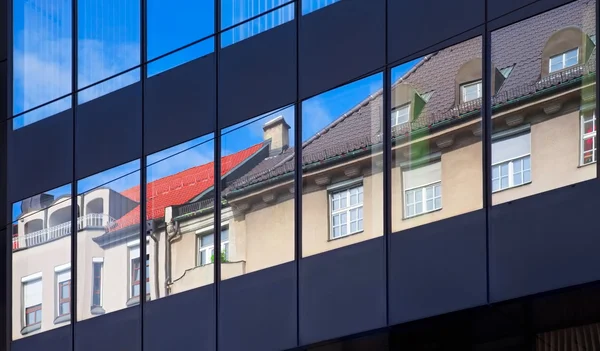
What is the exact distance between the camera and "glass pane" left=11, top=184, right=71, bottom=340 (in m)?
24.5

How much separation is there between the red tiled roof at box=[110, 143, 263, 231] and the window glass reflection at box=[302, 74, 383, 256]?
1.32m

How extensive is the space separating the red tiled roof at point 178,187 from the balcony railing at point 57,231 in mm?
649

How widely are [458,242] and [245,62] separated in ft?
18.7

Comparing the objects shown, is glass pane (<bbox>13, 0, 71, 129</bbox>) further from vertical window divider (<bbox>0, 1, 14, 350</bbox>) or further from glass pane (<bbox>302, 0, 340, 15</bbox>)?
glass pane (<bbox>302, 0, 340, 15</bbox>)

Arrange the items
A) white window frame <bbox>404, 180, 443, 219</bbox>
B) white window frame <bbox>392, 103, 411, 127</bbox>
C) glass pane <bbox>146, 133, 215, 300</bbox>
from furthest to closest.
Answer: glass pane <bbox>146, 133, 215, 300</bbox>, white window frame <bbox>392, 103, 411, 127</bbox>, white window frame <bbox>404, 180, 443, 219</bbox>

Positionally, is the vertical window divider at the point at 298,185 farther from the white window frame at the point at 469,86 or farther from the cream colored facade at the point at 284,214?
the white window frame at the point at 469,86

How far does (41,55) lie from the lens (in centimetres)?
2580

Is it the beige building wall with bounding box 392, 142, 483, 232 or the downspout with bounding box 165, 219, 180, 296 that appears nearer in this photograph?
the beige building wall with bounding box 392, 142, 483, 232

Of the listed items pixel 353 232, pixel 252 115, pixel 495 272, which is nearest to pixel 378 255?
pixel 353 232

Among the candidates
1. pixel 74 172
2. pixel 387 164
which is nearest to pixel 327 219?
pixel 387 164

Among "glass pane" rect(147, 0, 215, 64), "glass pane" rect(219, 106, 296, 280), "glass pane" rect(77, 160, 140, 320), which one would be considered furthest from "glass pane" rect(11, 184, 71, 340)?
"glass pane" rect(219, 106, 296, 280)

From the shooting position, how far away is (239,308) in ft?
69.1

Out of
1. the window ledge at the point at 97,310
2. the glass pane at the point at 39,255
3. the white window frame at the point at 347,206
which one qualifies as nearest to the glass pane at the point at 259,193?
the white window frame at the point at 347,206

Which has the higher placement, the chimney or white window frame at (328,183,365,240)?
the chimney
